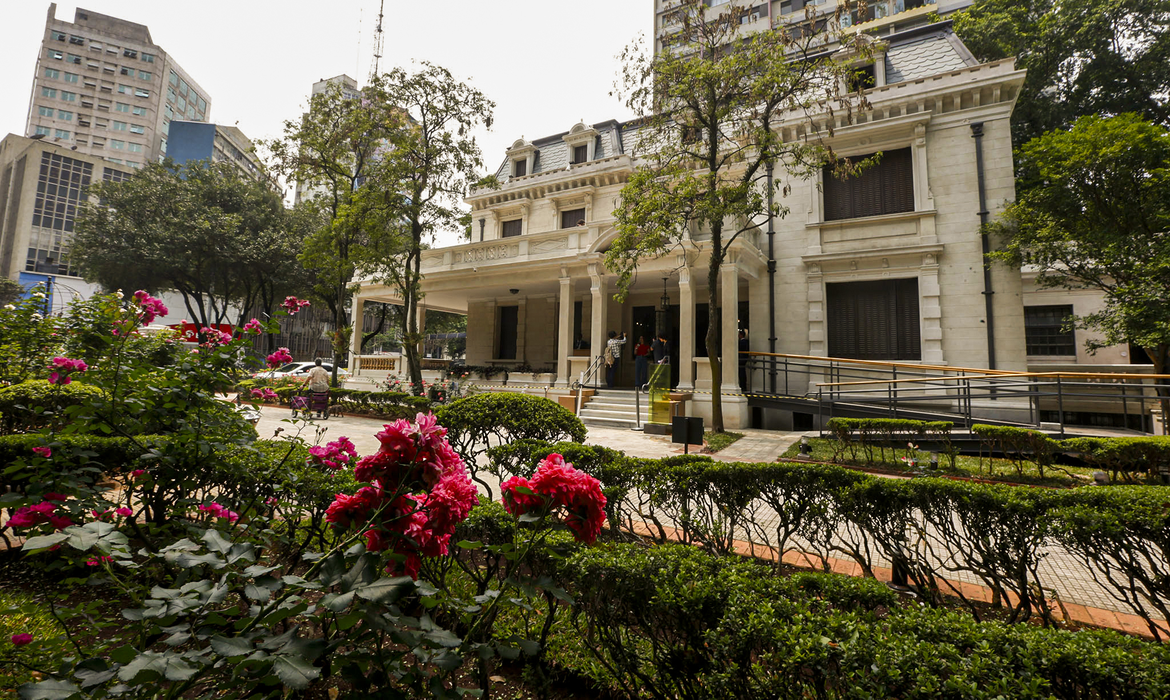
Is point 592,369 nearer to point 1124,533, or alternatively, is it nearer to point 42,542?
point 1124,533

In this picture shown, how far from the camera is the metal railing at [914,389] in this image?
10945 millimetres

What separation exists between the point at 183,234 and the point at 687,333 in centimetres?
2817

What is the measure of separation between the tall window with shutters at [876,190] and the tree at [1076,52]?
22.8 ft

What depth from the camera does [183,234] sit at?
24.8 metres

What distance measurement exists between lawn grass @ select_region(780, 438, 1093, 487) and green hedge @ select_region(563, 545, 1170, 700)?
5.93 meters

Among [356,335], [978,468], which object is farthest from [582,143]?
[978,468]

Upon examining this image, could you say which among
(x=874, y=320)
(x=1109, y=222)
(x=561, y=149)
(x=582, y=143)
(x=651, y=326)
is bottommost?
(x=874, y=320)

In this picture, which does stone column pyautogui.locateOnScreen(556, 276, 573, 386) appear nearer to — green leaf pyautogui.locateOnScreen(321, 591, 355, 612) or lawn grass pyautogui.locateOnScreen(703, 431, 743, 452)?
lawn grass pyautogui.locateOnScreen(703, 431, 743, 452)

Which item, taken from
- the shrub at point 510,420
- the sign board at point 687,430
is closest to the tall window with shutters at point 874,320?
the sign board at point 687,430

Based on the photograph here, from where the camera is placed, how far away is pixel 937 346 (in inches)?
503

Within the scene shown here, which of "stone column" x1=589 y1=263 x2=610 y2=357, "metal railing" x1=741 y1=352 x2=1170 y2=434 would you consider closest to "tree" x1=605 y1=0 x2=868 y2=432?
"stone column" x1=589 y1=263 x2=610 y2=357

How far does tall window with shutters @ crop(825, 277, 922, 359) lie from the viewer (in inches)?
524

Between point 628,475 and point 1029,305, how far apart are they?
839 inches

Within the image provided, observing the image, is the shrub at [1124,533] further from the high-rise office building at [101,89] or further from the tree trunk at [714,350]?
the high-rise office building at [101,89]
